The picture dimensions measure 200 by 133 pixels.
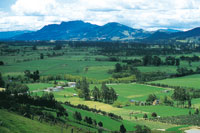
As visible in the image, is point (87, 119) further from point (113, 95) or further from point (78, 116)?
point (113, 95)

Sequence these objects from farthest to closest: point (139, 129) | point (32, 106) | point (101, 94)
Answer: point (101, 94)
point (32, 106)
point (139, 129)

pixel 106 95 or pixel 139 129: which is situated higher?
pixel 106 95

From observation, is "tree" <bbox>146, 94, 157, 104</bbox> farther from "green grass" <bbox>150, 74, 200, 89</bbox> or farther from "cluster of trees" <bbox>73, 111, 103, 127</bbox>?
"cluster of trees" <bbox>73, 111, 103, 127</bbox>

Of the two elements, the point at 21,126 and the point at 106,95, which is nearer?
the point at 21,126

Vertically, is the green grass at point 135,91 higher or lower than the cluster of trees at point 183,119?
higher

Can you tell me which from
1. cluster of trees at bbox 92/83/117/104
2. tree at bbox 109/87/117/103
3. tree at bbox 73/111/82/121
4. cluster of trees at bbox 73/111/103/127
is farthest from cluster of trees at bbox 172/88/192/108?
tree at bbox 73/111/82/121

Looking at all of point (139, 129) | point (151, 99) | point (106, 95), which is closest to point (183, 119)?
point (139, 129)

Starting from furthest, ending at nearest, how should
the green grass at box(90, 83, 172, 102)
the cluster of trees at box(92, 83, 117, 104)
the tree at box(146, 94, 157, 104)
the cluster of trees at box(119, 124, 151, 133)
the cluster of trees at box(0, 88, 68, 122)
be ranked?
the green grass at box(90, 83, 172, 102) → the cluster of trees at box(92, 83, 117, 104) → the tree at box(146, 94, 157, 104) → the cluster of trees at box(0, 88, 68, 122) → the cluster of trees at box(119, 124, 151, 133)

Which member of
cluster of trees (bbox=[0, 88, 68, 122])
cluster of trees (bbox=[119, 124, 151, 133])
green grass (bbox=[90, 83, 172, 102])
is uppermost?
cluster of trees (bbox=[0, 88, 68, 122])

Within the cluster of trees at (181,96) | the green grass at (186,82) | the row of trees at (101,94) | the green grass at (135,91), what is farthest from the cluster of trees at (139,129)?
the green grass at (186,82)

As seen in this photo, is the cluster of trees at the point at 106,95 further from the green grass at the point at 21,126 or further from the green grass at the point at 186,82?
the green grass at the point at 21,126

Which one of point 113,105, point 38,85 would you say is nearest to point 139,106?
point 113,105

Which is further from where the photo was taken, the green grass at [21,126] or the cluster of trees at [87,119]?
the cluster of trees at [87,119]

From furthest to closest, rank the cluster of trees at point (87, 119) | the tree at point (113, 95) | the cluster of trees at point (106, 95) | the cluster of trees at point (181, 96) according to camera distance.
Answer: the cluster of trees at point (106, 95) < the tree at point (113, 95) < the cluster of trees at point (181, 96) < the cluster of trees at point (87, 119)
